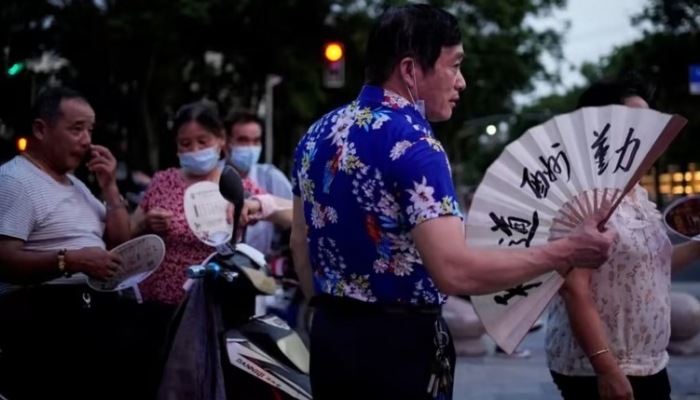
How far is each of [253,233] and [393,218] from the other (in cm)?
379

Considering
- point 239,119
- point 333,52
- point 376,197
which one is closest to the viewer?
point 376,197

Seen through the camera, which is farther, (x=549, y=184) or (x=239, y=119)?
(x=239, y=119)

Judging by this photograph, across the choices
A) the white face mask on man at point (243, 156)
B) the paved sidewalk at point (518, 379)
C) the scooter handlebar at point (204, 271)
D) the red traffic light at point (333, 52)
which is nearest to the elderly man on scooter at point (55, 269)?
the scooter handlebar at point (204, 271)

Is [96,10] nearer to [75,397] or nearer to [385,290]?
[75,397]

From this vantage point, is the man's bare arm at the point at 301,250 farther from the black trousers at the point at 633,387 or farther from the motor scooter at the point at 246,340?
the motor scooter at the point at 246,340

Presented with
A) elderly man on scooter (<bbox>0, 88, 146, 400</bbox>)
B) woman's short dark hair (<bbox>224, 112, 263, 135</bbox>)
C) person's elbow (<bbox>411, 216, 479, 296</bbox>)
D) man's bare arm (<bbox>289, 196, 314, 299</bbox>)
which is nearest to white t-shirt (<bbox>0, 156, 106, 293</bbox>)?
elderly man on scooter (<bbox>0, 88, 146, 400</bbox>)

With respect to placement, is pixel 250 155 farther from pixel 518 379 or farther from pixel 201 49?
pixel 201 49

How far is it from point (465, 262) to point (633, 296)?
1184mm

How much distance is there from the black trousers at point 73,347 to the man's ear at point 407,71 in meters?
1.95

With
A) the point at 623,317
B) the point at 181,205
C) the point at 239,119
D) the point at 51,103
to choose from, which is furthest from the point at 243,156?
the point at 623,317

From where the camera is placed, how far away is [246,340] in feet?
14.5

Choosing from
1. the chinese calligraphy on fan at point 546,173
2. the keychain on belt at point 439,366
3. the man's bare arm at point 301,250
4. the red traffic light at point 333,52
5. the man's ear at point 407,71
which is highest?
the red traffic light at point 333,52

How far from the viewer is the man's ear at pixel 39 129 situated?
13.8 ft

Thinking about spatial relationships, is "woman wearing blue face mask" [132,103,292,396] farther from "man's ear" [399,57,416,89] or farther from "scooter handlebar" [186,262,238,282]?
"man's ear" [399,57,416,89]
